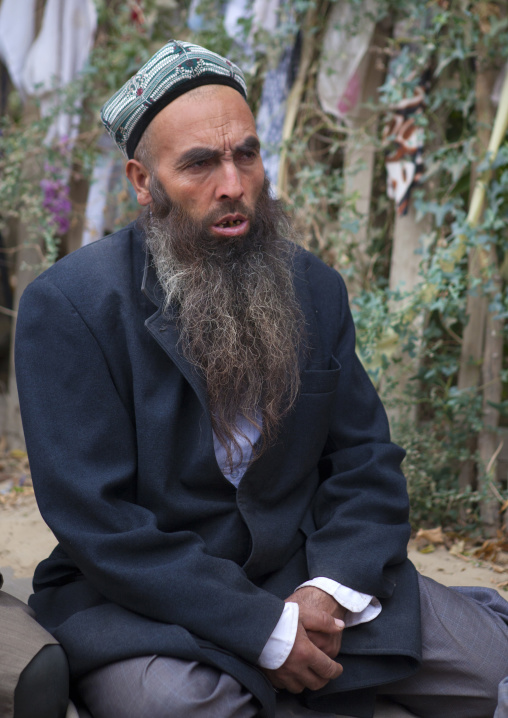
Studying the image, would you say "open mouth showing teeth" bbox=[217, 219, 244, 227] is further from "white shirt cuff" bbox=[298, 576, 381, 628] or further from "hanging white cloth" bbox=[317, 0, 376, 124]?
"hanging white cloth" bbox=[317, 0, 376, 124]

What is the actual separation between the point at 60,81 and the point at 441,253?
8.46ft

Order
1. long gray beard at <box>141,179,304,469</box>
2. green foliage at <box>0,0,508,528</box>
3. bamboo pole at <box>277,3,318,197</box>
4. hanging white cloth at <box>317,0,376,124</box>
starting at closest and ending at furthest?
1. long gray beard at <box>141,179,304,469</box>
2. green foliage at <box>0,0,508,528</box>
3. hanging white cloth at <box>317,0,376,124</box>
4. bamboo pole at <box>277,3,318,197</box>

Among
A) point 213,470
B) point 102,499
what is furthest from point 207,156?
point 102,499

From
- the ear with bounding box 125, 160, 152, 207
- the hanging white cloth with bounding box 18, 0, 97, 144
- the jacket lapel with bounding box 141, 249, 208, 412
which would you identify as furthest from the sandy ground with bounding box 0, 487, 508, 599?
the hanging white cloth with bounding box 18, 0, 97, 144

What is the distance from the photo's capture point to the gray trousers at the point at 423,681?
174 centimetres

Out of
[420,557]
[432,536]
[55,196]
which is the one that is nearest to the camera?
[420,557]

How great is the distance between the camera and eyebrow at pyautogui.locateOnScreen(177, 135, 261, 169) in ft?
6.98

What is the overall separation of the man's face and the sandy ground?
69.4 inches

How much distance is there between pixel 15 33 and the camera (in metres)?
4.52

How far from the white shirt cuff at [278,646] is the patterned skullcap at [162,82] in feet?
4.68

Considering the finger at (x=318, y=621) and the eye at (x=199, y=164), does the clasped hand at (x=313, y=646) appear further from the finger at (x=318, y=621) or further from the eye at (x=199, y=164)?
the eye at (x=199, y=164)

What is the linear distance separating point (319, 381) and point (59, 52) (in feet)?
10.9

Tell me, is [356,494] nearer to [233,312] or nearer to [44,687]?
[233,312]

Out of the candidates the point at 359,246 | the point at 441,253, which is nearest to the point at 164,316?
the point at 441,253
